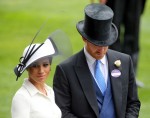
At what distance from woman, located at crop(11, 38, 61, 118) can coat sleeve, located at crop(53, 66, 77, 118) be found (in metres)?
0.60

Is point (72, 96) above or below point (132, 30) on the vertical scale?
above

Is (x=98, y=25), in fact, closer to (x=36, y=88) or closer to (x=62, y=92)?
(x=62, y=92)

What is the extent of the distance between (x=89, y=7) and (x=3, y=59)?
5809 mm

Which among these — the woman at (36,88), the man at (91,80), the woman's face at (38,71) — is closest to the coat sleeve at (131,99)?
the man at (91,80)

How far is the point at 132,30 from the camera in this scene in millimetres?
10867

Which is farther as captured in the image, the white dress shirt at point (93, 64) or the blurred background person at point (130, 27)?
the blurred background person at point (130, 27)

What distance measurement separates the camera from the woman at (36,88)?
6.10 m

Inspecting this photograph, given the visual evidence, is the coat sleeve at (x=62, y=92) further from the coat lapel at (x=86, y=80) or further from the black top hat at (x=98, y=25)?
the black top hat at (x=98, y=25)

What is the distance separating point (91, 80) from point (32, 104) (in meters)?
1.05

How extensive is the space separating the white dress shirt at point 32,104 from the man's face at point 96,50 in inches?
29.5

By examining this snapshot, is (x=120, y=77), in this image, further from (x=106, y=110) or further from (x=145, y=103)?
(x=145, y=103)

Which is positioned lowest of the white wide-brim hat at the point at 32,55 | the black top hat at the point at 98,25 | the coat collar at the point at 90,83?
the coat collar at the point at 90,83

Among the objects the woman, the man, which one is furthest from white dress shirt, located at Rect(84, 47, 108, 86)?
the woman

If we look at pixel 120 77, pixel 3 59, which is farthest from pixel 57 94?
pixel 3 59
